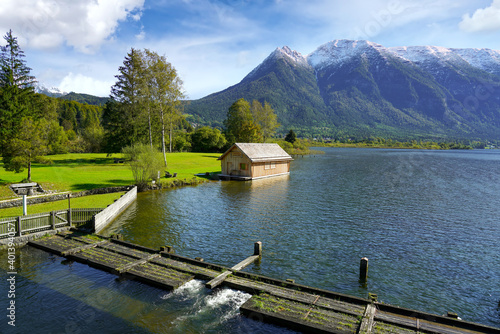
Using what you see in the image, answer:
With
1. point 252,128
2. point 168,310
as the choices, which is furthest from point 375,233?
point 252,128

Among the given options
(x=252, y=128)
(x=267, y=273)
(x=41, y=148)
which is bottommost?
(x=267, y=273)

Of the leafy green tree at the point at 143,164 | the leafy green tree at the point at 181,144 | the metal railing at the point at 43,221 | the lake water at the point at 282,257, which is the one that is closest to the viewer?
the lake water at the point at 282,257

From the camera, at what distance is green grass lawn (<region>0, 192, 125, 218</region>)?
2409 cm

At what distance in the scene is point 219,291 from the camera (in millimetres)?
13883

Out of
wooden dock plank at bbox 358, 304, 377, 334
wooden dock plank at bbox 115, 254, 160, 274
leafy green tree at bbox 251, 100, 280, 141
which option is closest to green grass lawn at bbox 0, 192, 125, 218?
wooden dock plank at bbox 115, 254, 160, 274

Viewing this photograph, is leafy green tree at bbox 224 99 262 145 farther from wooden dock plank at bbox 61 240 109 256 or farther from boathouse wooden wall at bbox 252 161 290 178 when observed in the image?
wooden dock plank at bbox 61 240 109 256

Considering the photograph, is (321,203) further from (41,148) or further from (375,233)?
(41,148)

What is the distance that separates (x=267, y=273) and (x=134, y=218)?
15066 mm

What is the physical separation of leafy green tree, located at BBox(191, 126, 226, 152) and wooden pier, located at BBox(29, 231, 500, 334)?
7970cm

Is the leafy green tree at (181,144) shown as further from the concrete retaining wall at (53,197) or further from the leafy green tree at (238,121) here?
the concrete retaining wall at (53,197)

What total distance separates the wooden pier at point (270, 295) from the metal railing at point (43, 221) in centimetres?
125

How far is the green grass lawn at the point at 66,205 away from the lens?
24.1 m

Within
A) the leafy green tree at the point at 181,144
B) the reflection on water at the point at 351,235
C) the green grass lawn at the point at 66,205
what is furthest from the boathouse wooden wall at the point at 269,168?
the leafy green tree at the point at 181,144

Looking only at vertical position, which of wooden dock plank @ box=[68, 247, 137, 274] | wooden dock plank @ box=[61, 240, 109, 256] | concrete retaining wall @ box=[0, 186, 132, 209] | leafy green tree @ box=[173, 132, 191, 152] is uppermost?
leafy green tree @ box=[173, 132, 191, 152]
